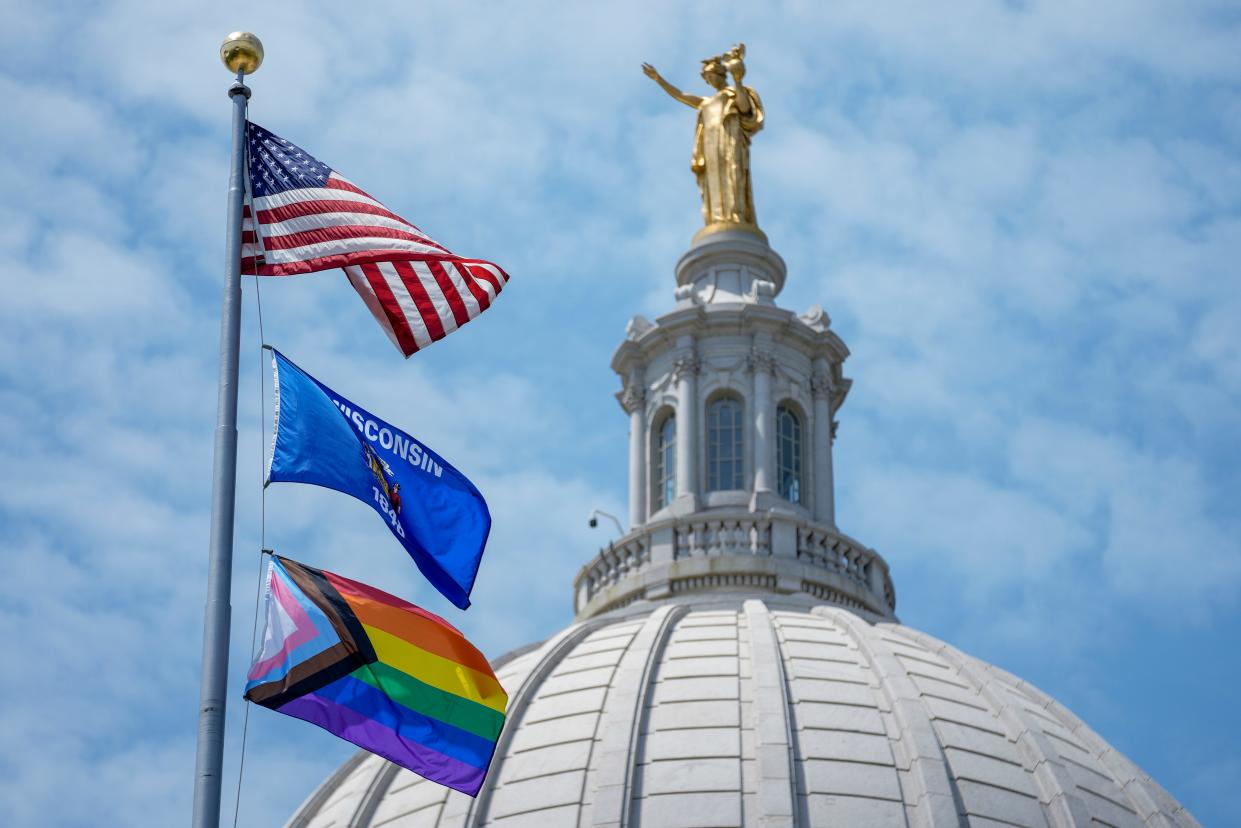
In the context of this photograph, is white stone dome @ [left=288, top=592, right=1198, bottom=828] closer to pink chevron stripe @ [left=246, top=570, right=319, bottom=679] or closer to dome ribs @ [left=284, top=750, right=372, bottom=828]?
dome ribs @ [left=284, top=750, right=372, bottom=828]

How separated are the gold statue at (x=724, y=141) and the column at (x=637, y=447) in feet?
14.4

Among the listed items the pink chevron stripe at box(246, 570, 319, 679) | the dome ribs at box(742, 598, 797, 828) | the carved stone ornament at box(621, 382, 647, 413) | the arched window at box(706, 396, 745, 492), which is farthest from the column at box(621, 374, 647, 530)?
the pink chevron stripe at box(246, 570, 319, 679)

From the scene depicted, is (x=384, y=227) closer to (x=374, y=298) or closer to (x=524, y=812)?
(x=374, y=298)

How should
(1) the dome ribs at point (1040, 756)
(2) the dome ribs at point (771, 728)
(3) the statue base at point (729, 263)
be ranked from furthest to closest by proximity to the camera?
1. (3) the statue base at point (729, 263)
2. (1) the dome ribs at point (1040, 756)
3. (2) the dome ribs at point (771, 728)

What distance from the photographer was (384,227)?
26.2 m

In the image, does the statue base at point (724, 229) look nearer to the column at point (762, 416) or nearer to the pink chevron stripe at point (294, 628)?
the column at point (762, 416)

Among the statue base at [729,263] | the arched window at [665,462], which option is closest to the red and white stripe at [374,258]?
the arched window at [665,462]

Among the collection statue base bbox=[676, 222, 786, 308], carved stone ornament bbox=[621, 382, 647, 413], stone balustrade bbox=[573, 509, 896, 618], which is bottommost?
stone balustrade bbox=[573, 509, 896, 618]

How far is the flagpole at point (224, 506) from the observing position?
2239 centimetres

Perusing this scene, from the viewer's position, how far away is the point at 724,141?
5919 cm

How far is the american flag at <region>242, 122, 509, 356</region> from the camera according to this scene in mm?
25688

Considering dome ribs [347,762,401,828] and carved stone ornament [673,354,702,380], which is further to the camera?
carved stone ornament [673,354,702,380]

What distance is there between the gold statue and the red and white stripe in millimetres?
33097

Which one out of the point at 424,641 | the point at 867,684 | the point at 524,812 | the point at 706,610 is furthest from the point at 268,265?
the point at 706,610
